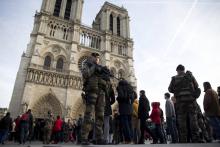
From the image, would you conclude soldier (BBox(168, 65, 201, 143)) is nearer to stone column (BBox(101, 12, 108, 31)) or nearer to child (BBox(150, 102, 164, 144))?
child (BBox(150, 102, 164, 144))

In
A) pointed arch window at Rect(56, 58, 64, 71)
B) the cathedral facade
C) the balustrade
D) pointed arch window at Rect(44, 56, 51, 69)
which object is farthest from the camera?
pointed arch window at Rect(56, 58, 64, 71)

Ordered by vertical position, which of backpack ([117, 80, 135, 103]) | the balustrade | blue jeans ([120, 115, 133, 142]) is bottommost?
blue jeans ([120, 115, 133, 142])

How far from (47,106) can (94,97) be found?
16.3 metres

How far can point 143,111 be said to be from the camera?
15.6ft

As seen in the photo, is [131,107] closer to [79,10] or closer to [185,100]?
[185,100]

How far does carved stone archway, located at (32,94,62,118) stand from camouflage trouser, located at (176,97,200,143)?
52.1 ft

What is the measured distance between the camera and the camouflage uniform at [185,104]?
155 inches

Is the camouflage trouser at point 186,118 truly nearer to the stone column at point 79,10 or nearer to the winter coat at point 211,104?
the winter coat at point 211,104

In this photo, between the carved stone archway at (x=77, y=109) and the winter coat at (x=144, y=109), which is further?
the carved stone archway at (x=77, y=109)

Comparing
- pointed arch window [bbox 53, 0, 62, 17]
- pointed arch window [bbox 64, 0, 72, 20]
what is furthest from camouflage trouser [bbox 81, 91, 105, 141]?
pointed arch window [bbox 64, 0, 72, 20]

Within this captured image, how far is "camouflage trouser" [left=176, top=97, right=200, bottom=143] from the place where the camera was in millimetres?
3898

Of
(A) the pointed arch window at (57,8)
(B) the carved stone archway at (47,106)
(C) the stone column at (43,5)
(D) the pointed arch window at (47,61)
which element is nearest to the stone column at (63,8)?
(A) the pointed arch window at (57,8)

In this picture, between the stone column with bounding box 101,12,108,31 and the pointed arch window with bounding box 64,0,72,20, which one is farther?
the stone column with bounding box 101,12,108,31

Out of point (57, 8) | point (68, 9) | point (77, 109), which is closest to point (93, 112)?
point (77, 109)
